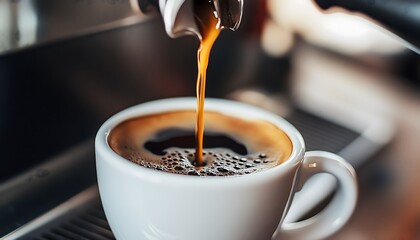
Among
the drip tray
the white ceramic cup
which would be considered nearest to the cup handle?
the white ceramic cup

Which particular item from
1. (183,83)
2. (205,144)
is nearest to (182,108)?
(205,144)

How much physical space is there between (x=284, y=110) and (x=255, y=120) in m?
0.20

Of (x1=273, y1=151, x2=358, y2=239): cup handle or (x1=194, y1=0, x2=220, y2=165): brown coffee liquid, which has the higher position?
(x1=194, y1=0, x2=220, y2=165): brown coffee liquid

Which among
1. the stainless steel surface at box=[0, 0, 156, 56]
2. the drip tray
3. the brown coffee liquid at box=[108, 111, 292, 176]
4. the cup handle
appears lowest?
the drip tray

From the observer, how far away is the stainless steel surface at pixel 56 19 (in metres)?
0.40

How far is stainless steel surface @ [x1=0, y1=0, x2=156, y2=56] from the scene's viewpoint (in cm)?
40

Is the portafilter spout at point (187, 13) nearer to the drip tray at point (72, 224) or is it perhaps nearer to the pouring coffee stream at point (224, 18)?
Answer: the pouring coffee stream at point (224, 18)

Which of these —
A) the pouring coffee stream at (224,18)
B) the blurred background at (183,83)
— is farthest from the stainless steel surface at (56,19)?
the pouring coffee stream at (224,18)

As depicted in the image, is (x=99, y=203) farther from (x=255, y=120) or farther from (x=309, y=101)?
(x=309, y=101)

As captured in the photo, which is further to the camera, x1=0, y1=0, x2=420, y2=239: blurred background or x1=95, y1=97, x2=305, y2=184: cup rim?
x1=0, y1=0, x2=420, y2=239: blurred background

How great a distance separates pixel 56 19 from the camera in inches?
17.1

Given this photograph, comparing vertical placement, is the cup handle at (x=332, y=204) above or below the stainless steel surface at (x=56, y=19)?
below

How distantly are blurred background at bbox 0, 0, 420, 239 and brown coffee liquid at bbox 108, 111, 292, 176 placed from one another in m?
0.08

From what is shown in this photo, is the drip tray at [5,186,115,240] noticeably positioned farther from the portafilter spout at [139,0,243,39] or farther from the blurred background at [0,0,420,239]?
the portafilter spout at [139,0,243,39]
